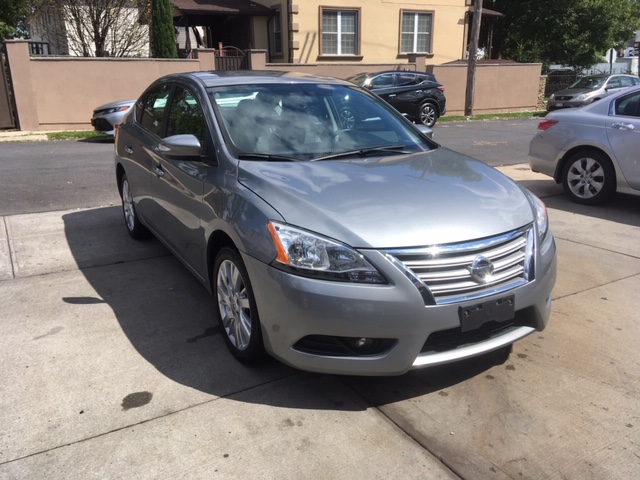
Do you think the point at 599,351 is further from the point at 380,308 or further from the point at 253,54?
the point at 253,54

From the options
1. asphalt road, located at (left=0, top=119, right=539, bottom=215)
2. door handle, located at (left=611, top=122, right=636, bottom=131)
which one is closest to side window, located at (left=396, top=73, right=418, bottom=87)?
asphalt road, located at (left=0, top=119, right=539, bottom=215)

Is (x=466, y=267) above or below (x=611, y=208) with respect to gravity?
above

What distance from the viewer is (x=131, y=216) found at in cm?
592

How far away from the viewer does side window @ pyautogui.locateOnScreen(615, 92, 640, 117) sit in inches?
270

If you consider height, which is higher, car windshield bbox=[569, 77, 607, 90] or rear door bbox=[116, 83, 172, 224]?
rear door bbox=[116, 83, 172, 224]

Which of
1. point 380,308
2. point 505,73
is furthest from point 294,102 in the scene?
point 505,73

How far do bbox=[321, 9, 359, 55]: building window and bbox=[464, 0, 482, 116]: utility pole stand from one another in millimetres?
4683

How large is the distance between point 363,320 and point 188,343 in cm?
150

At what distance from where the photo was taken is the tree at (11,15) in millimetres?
24641

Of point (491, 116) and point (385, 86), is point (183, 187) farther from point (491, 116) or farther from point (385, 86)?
point (491, 116)

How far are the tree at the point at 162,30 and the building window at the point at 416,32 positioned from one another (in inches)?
380

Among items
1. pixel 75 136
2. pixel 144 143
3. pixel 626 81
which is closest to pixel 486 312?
pixel 144 143

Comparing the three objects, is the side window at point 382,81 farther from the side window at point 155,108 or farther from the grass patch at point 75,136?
the side window at point 155,108

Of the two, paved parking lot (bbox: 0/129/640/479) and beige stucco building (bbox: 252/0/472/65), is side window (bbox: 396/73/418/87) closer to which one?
beige stucco building (bbox: 252/0/472/65)
